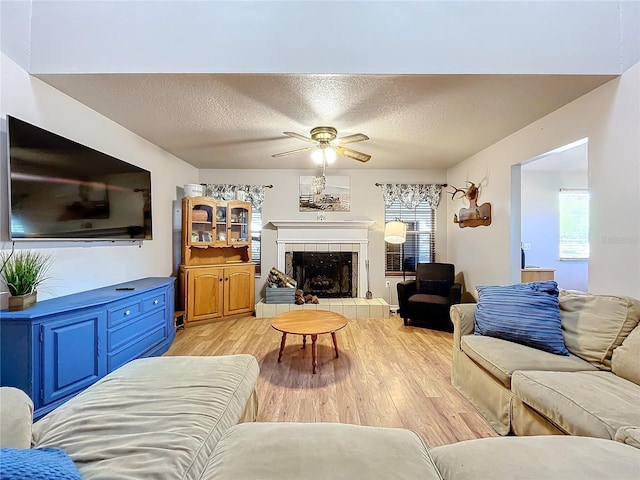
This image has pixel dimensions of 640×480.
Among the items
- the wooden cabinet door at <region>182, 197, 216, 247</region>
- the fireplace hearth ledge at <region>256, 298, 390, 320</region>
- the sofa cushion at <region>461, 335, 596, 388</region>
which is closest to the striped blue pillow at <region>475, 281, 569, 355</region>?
the sofa cushion at <region>461, 335, 596, 388</region>

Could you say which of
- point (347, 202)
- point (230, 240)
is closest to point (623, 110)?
point (347, 202)

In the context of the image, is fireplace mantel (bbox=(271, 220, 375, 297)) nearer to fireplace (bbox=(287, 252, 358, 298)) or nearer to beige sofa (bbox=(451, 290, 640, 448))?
fireplace (bbox=(287, 252, 358, 298))

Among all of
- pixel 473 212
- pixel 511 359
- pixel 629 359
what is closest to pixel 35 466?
pixel 511 359

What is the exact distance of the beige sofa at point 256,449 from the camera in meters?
0.84

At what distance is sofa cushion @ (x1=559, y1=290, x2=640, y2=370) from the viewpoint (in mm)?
1694

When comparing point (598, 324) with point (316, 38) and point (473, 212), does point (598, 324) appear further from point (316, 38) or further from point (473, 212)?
point (316, 38)

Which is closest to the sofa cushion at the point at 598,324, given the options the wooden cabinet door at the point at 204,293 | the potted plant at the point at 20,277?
the potted plant at the point at 20,277

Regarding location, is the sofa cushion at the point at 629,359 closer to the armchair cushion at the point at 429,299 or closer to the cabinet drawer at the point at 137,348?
the armchair cushion at the point at 429,299

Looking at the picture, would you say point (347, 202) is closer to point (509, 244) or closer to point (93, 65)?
point (509, 244)

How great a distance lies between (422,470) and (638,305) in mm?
1913

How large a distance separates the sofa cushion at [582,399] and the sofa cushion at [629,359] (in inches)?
1.8

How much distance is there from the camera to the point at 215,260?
14.1 ft

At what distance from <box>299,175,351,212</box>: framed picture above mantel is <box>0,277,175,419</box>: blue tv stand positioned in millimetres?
2721

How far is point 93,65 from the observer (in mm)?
1969
